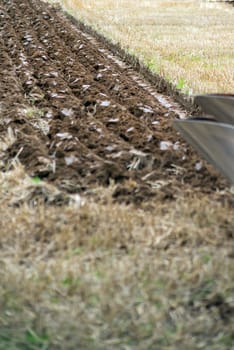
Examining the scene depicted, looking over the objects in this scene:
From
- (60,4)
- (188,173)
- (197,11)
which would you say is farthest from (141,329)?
(197,11)

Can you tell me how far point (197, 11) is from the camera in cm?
1820

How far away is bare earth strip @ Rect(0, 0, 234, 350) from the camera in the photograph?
10.6ft

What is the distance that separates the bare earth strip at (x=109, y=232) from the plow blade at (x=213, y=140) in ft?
0.45

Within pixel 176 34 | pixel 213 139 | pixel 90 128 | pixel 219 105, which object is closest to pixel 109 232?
pixel 213 139

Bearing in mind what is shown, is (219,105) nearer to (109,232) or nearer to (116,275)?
(109,232)

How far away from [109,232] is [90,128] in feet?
6.47

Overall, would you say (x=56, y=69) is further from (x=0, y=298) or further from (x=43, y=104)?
(x=0, y=298)

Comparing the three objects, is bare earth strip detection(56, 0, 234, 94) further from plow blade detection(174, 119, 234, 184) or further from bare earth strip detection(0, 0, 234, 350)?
plow blade detection(174, 119, 234, 184)

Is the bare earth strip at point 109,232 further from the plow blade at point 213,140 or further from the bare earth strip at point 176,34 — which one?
the bare earth strip at point 176,34

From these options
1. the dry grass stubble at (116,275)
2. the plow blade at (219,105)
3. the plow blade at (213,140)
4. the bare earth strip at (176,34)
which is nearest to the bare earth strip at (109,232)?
the dry grass stubble at (116,275)

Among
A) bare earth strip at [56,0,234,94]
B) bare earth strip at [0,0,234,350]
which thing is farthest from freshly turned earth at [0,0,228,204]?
bare earth strip at [56,0,234,94]

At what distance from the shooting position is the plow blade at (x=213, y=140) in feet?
14.4

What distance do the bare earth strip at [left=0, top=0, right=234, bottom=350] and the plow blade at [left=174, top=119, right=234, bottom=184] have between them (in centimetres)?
14

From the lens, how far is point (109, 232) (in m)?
3.96
